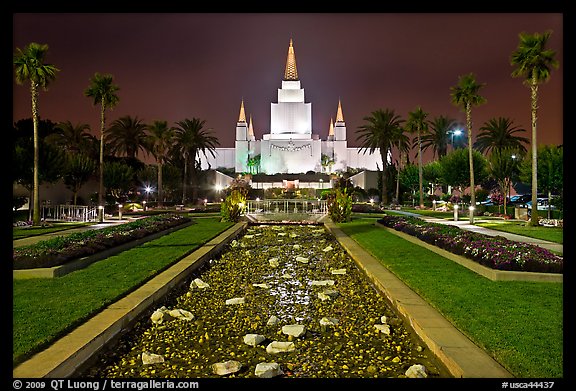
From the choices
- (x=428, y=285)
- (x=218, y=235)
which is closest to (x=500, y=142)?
(x=218, y=235)

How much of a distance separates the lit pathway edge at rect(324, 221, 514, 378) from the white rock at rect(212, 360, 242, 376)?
93.2 inches

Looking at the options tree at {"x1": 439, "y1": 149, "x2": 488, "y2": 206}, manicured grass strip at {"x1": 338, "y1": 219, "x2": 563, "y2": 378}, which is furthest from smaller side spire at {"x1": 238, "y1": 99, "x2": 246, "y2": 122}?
manicured grass strip at {"x1": 338, "y1": 219, "x2": 563, "y2": 378}

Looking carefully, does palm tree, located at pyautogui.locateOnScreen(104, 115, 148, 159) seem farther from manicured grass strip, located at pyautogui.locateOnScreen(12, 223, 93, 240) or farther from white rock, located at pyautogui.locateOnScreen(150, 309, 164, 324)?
white rock, located at pyautogui.locateOnScreen(150, 309, 164, 324)

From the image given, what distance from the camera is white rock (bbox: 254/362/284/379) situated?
5340mm

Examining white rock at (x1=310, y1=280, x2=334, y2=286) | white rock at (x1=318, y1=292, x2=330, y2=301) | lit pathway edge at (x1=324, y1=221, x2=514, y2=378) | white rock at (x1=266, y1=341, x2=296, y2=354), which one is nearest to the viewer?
lit pathway edge at (x1=324, y1=221, x2=514, y2=378)

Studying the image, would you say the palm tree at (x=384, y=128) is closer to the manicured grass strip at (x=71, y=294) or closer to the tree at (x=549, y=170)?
the tree at (x=549, y=170)

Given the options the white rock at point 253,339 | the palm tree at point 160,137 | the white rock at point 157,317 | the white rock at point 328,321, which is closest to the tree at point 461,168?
the palm tree at point 160,137

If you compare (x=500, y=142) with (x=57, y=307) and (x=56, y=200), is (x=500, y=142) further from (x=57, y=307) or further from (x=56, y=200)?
(x=57, y=307)

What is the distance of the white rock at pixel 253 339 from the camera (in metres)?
6.44

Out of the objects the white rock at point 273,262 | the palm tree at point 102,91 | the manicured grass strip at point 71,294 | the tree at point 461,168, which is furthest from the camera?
the tree at point 461,168

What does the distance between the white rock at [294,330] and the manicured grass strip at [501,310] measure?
210cm

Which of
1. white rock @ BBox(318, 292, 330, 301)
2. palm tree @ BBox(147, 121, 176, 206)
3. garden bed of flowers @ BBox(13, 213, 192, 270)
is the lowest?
white rock @ BBox(318, 292, 330, 301)

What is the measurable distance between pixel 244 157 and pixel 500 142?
77.6 meters
